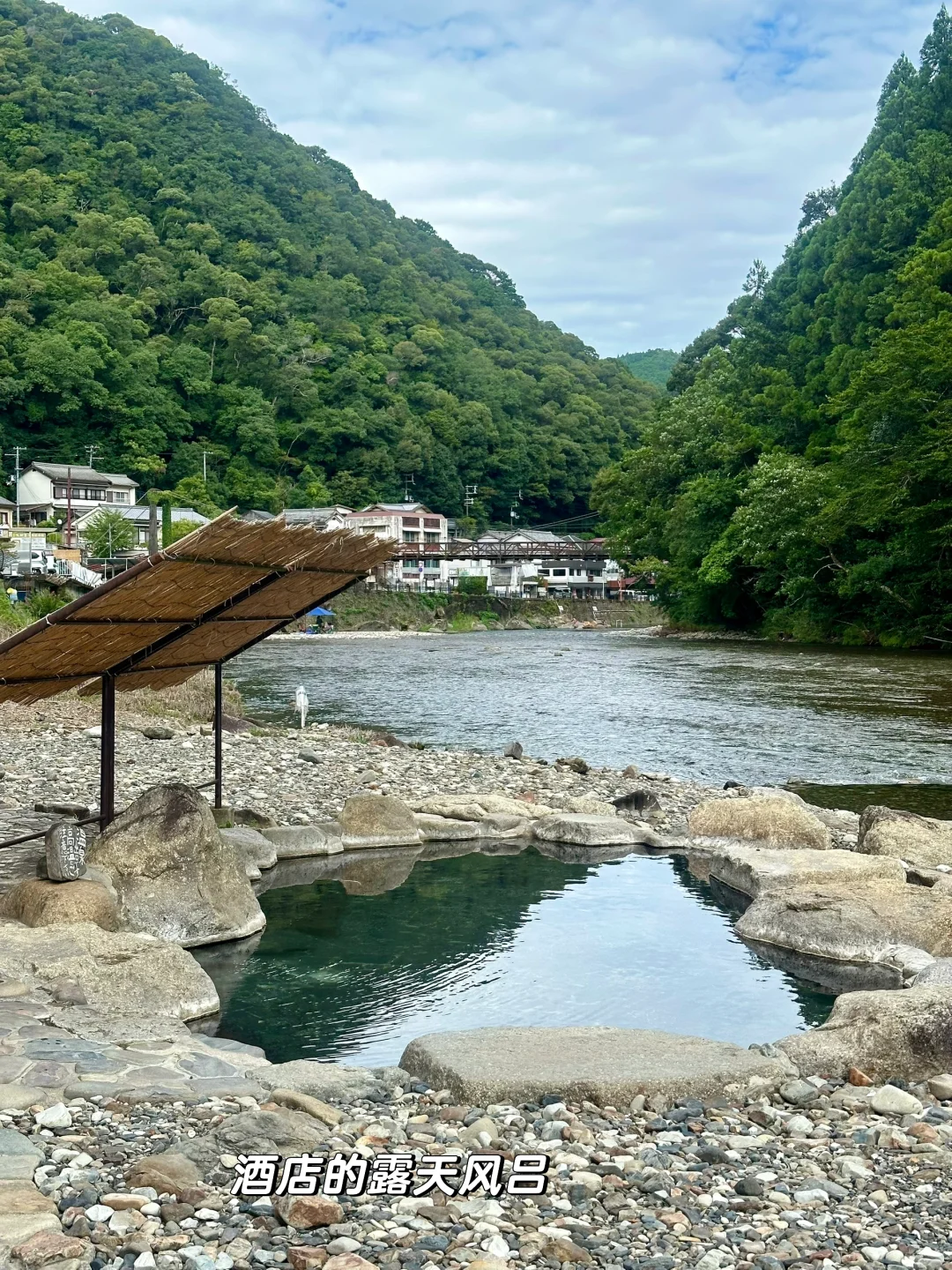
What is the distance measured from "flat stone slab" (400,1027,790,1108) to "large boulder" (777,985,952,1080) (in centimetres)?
30

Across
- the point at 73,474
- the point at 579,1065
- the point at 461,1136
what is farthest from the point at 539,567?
the point at 461,1136

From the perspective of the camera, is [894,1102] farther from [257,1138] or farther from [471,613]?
[471,613]

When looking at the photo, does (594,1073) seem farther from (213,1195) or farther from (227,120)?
(227,120)

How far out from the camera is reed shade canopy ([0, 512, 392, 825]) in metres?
6.89

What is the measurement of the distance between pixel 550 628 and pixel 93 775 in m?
76.1

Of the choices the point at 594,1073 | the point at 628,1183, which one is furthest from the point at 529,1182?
the point at 594,1073

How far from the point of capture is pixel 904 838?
1013 cm

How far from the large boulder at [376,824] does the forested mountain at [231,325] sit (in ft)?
239

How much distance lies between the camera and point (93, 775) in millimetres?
12648

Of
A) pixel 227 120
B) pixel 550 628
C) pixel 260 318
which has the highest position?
pixel 227 120

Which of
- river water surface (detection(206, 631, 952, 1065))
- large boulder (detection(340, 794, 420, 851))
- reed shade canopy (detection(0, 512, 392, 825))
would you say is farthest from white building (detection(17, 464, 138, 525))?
reed shade canopy (detection(0, 512, 392, 825))

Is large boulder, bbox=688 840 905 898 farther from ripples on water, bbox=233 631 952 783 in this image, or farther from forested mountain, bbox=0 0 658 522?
forested mountain, bbox=0 0 658 522

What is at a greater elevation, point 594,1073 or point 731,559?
point 731,559

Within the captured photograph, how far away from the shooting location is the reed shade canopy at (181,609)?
6887 mm
